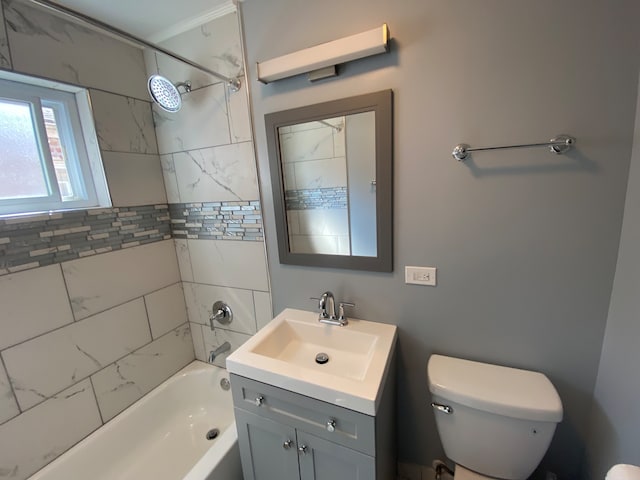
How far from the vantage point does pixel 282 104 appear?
136 centimetres

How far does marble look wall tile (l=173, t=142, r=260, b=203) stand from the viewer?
154 cm

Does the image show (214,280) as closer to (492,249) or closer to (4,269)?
(4,269)

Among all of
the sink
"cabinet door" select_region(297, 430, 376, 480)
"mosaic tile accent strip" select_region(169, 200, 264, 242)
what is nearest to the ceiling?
"mosaic tile accent strip" select_region(169, 200, 264, 242)

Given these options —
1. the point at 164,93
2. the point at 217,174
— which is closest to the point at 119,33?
the point at 164,93

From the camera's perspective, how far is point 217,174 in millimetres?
1627

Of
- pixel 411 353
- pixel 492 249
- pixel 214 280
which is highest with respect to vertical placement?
pixel 492 249

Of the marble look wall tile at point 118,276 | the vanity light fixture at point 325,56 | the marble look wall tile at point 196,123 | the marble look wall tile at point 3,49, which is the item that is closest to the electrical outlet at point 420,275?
the vanity light fixture at point 325,56

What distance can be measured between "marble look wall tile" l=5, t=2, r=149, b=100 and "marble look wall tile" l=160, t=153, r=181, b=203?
1.26ft

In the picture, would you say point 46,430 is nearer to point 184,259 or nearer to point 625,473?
point 184,259

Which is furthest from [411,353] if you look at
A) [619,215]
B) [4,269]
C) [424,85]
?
[4,269]

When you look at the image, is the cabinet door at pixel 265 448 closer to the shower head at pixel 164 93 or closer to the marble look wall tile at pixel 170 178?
the marble look wall tile at pixel 170 178

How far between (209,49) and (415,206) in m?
1.37

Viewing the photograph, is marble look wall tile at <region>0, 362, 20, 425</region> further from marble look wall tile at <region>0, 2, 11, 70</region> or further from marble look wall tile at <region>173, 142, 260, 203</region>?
marble look wall tile at <region>0, 2, 11, 70</region>

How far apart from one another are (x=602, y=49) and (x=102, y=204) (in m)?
2.29
